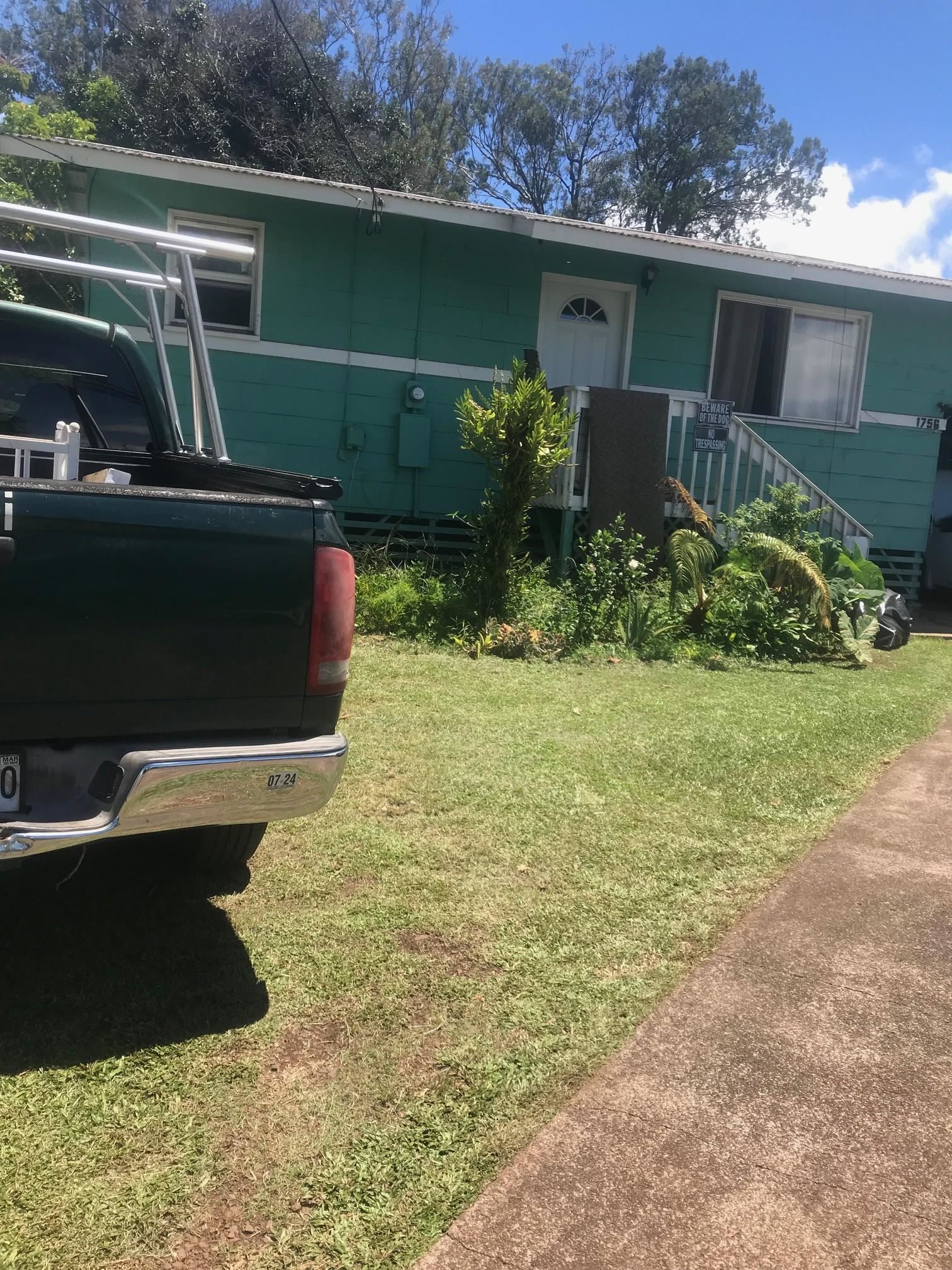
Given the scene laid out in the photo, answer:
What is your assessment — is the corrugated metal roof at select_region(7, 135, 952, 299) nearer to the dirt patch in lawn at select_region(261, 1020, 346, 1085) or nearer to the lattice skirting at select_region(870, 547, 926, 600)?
the lattice skirting at select_region(870, 547, 926, 600)

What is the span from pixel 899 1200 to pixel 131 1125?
5.83 feet

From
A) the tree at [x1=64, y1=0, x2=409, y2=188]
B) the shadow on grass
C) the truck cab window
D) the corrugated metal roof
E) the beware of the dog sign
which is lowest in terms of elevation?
the shadow on grass

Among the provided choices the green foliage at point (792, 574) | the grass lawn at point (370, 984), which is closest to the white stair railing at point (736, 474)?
the green foliage at point (792, 574)

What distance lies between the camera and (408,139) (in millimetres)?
24828

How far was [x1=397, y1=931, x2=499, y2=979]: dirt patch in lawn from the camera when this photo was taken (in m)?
3.22

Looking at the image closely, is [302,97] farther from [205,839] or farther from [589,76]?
[205,839]

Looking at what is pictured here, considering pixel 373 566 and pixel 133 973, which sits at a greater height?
pixel 373 566

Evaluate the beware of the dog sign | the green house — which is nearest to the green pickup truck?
the green house

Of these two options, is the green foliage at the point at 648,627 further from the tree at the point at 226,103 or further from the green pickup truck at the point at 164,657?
the tree at the point at 226,103

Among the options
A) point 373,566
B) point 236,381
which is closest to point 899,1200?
point 373,566

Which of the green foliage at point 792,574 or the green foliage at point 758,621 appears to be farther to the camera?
the green foliage at point 758,621

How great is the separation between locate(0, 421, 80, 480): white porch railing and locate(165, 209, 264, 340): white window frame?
6.17 metres

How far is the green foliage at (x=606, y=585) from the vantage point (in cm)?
851

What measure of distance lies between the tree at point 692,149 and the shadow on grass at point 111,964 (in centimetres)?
3287
